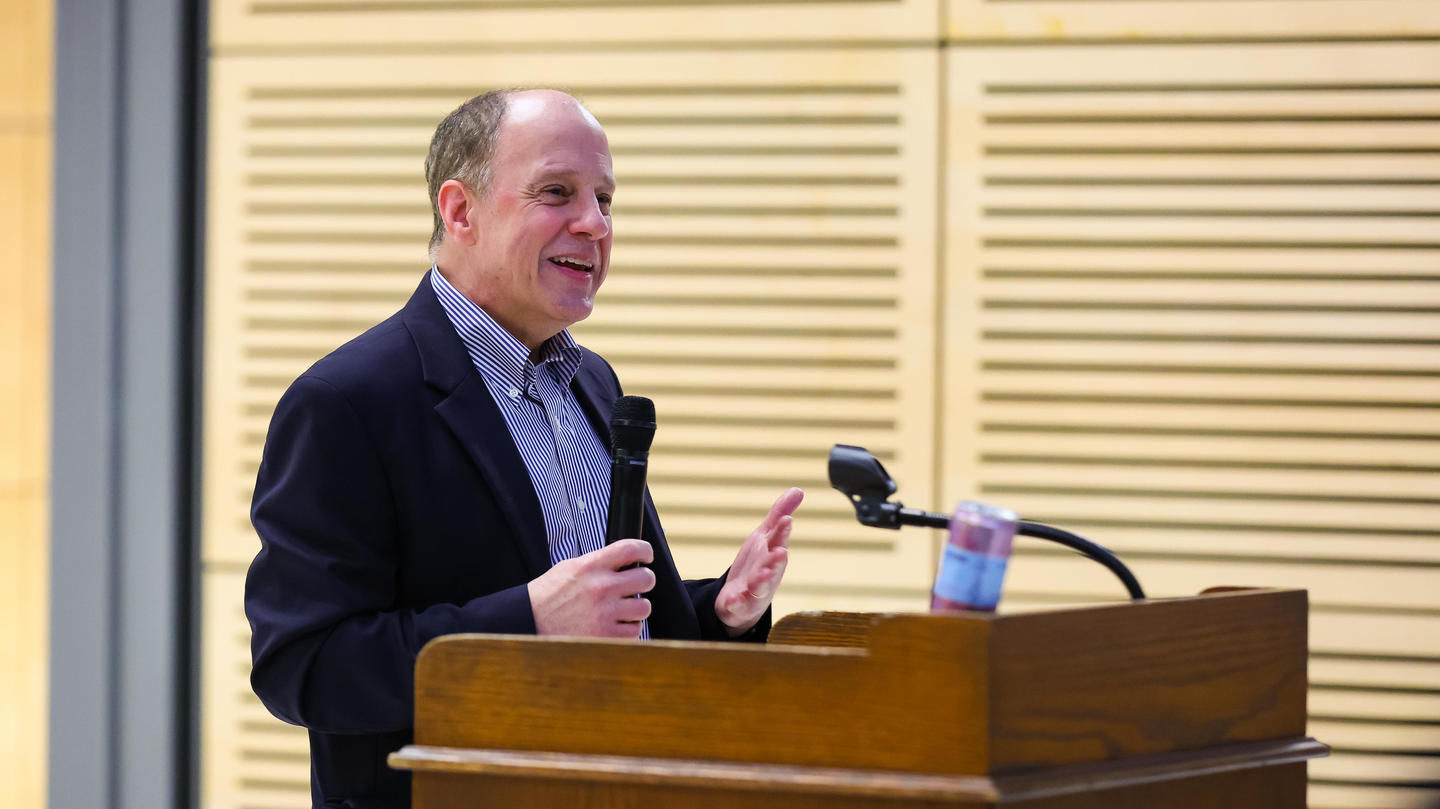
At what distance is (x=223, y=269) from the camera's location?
348 centimetres

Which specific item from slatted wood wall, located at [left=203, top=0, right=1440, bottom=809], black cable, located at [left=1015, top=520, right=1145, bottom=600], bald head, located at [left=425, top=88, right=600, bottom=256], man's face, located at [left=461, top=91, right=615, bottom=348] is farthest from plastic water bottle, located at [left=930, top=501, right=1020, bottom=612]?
slatted wood wall, located at [left=203, top=0, right=1440, bottom=809]

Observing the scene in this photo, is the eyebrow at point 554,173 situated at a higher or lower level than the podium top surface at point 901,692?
higher

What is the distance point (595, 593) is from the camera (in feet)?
4.25

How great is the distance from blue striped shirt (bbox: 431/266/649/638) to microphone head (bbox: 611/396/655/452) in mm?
232

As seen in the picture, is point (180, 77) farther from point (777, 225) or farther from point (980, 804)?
point (980, 804)

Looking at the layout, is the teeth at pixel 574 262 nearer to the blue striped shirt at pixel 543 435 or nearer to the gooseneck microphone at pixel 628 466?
the blue striped shirt at pixel 543 435

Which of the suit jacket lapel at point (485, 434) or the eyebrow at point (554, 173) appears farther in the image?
the eyebrow at point (554, 173)

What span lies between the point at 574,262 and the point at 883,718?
92 centimetres

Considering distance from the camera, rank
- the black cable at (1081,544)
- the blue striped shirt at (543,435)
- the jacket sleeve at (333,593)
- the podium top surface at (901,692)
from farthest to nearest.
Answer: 1. the blue striped shirt at (543,435)
2. the jacket sleeve at (333,593)
3. the black cable at (1081,544)
4. the podium top surface at (901,692)

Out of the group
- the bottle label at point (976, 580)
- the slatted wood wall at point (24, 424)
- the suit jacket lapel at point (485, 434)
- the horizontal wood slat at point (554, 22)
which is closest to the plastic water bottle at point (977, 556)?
the bottle label at point (976, 580)

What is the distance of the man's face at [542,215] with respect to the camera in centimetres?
168

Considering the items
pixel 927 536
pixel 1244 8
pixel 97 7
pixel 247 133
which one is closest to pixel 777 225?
pixel 927 536

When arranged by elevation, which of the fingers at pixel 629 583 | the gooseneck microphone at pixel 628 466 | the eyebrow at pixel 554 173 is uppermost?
the eyebrow at pixel 554 173

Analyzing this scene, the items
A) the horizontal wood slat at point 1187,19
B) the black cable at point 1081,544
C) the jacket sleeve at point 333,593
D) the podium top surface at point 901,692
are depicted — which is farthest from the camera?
the horizontal wood slat at point 1187,19
